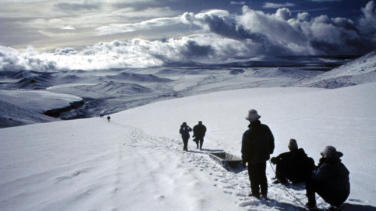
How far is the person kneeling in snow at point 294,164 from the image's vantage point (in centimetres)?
381

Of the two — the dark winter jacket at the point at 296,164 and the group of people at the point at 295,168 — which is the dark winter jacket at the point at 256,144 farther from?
the dark winter jacket at the point at 296,164

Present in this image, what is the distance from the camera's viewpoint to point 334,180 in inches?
125

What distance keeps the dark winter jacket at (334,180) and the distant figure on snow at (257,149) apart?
0.87 meters

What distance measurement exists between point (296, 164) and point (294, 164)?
0.11ft

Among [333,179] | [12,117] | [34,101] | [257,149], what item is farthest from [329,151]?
[34,101]

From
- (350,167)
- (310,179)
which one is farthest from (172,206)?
(350,167)

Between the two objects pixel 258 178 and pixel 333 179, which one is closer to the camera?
pixel 333 179

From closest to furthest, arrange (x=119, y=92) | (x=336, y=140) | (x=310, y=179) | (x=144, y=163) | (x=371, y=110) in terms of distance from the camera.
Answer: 1. (x=310, y=179)
2. (x=144, y=163)
3. (x=336, y=140)
4. (x=371, y=110)
5. (x=119, y=92)

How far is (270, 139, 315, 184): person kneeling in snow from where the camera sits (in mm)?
3814

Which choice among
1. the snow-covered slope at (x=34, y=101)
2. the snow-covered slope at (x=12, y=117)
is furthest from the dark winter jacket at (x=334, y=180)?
the snow-covered slope at (x=34, y=101)

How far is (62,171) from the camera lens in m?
5.11

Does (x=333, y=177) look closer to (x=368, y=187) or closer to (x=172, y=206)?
(x=368, y=187)

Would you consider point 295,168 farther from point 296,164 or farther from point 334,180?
point 334,180

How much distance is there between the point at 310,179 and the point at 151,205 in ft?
8.25
